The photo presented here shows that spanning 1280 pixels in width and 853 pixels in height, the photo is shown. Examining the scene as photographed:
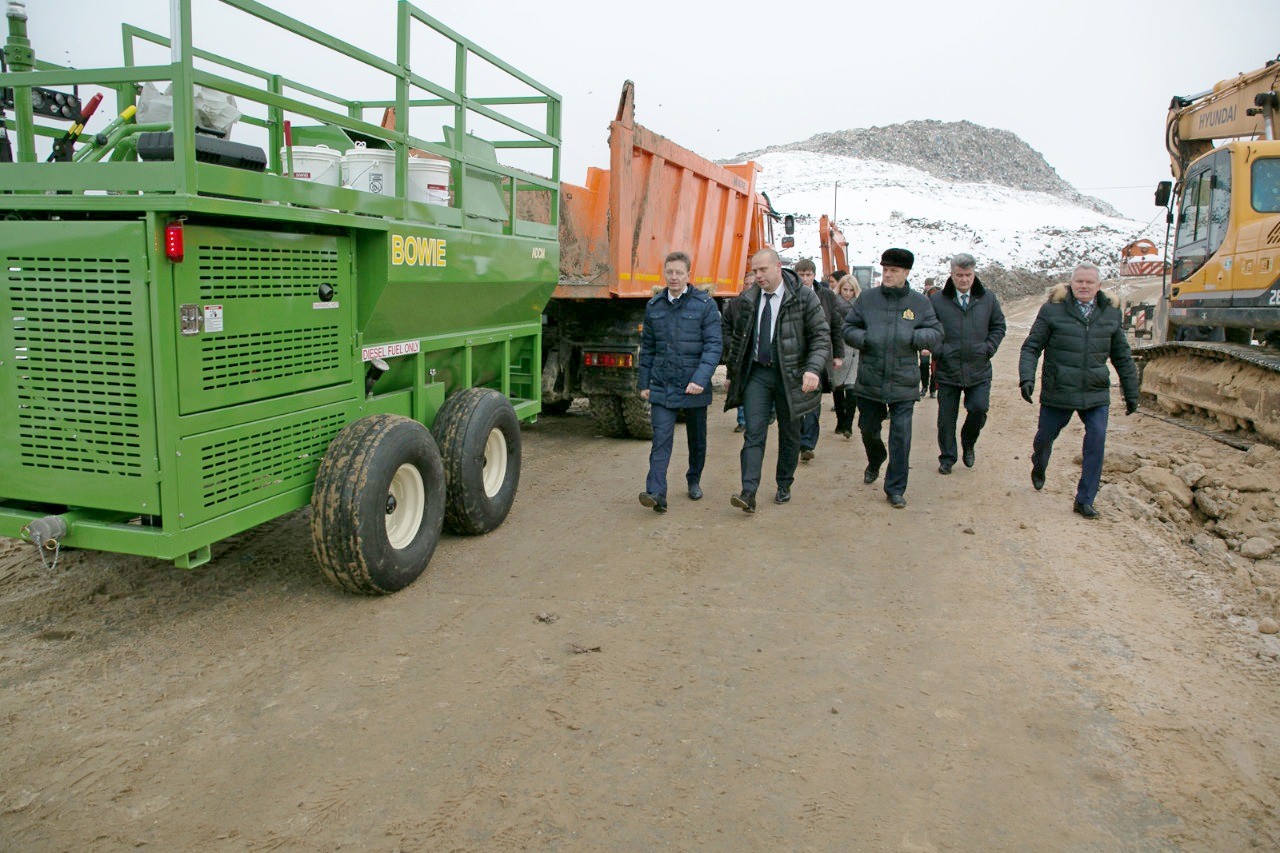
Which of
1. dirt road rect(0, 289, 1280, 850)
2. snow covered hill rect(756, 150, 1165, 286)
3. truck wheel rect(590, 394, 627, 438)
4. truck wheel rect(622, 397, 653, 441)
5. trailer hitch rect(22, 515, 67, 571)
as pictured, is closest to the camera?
dirt road rect(0, 289, 1280, 850)

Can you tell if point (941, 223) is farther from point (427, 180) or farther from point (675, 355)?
point (427, 180)

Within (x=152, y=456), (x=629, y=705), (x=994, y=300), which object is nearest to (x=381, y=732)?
(x=629, y=705)

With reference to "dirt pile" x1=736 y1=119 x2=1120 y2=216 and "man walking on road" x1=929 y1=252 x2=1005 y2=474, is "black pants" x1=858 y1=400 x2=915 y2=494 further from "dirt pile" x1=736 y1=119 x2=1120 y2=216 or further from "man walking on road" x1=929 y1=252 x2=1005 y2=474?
"dirt pile" x1=736 y1=119 x2=1120 y2=216

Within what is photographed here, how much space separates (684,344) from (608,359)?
2.29 meters

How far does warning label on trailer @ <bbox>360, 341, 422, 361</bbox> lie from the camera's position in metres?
4.78

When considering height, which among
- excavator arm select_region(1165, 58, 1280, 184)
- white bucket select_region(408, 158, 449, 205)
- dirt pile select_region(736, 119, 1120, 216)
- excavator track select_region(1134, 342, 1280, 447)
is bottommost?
excavator track select_region(1134, 342, 1280, 447)

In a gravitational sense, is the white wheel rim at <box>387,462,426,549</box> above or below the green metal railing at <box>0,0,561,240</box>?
below

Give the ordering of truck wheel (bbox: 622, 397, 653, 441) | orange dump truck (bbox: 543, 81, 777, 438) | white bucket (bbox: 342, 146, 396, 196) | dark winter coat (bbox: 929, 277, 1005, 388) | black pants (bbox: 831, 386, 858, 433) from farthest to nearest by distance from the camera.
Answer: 1. black pants (bbox: 831, 386, 858, 433)
2. truck wheel (bbox: 622, 397, 653, 441)
3. orange dump truck (bbox: 543, 81, 777, 438)
4. dark winter coat (bbox: 929, 277, 1005, 388)
5. white bucket (bbox: 342, 146, 396, 196)

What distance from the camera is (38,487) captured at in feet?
12.5

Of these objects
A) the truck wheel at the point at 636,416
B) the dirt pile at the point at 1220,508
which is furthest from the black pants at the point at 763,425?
the dirt pile at the point at 1220,508

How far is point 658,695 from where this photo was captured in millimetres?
3635

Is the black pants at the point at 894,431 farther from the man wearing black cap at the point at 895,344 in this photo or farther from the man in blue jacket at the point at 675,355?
the man in blue jacket at the point at 675,355

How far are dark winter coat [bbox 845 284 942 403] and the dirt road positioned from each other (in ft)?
4.17

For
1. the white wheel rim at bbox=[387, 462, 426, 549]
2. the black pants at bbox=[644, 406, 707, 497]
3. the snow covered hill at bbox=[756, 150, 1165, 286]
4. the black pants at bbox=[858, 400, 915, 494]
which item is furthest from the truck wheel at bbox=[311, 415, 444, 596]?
the snow covered hill at bbox=[756, 150, 1165, 286]
